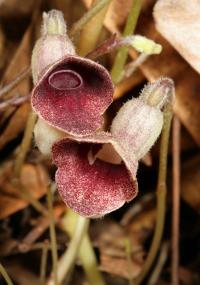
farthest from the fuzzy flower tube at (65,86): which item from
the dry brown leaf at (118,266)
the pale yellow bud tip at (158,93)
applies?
the dry brown leaf at (118,266)

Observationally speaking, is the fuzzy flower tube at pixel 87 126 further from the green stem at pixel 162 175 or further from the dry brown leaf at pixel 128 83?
the dry brown leaf at pixel 128 83

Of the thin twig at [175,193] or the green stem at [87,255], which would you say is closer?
the thin twig at [175,193]

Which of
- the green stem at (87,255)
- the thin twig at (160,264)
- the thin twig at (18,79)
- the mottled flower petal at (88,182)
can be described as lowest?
the thin twig at (160,264)

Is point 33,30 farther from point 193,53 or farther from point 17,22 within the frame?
point 193,53

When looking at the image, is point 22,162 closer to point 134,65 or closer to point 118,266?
point 134,65

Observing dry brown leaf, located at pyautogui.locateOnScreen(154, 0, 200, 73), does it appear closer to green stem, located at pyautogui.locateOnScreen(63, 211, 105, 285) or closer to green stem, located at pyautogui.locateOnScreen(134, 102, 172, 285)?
green stem, located at pyautogui.locateOnScreen(134, 102, 172, 285)

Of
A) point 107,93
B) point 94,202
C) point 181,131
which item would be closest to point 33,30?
point 181,131
